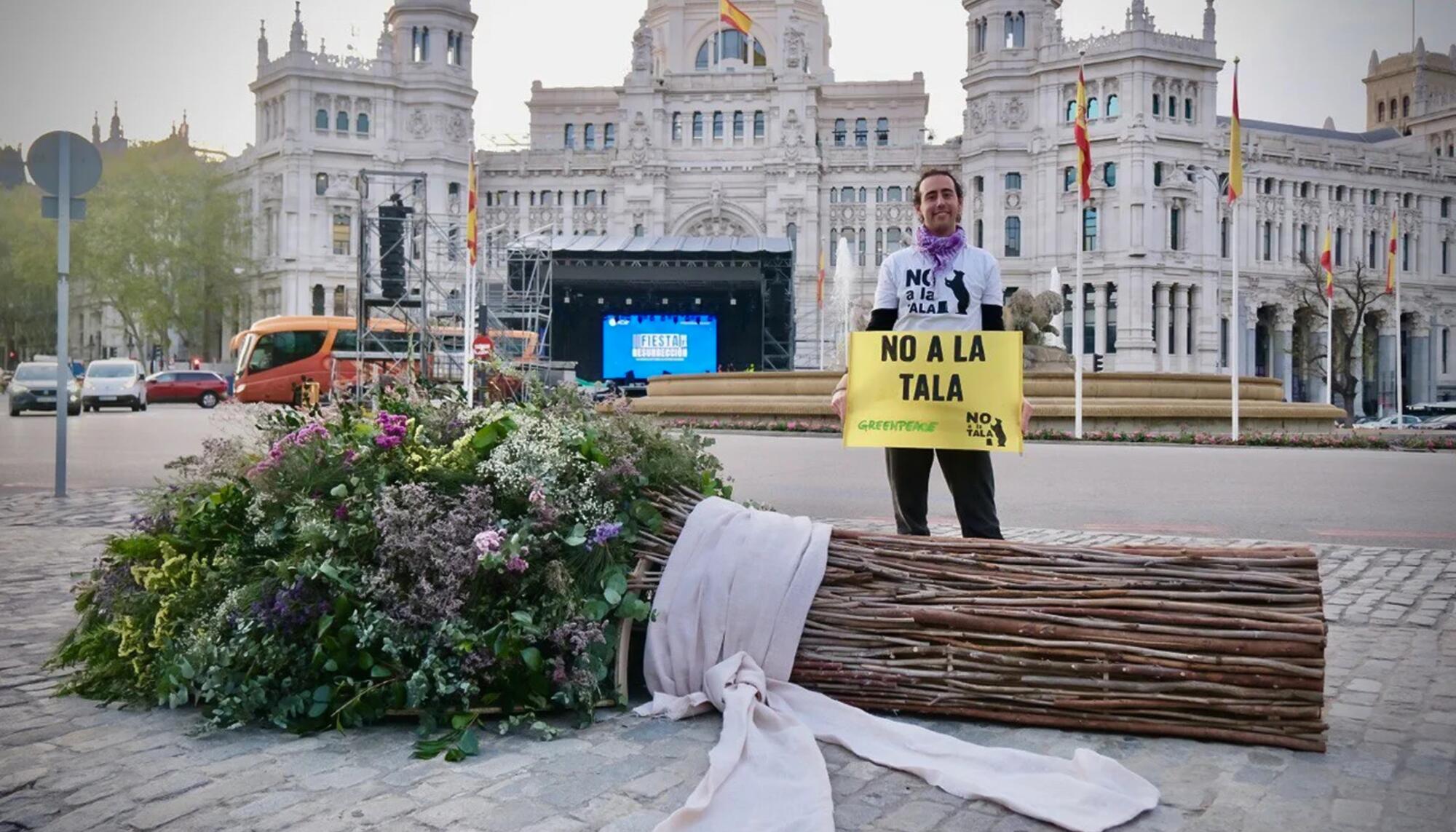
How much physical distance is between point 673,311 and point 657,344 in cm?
149

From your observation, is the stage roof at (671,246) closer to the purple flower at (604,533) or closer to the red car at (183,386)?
the red car at (183,386)

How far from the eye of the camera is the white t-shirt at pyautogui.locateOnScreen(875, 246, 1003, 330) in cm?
531

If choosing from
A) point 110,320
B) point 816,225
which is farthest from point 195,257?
point 816,225

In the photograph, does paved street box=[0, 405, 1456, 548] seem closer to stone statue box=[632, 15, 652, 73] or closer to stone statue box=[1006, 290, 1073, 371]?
stone statue box=[1006, 290, 1073, 371]

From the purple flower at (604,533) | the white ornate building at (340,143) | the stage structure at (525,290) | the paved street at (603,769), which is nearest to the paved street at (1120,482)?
the paved street at (603,769)

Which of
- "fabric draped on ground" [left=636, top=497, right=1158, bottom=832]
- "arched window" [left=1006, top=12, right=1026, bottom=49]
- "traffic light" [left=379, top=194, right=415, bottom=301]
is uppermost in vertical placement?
"arched window" [left=1006, top=12, right=1026, bottom=49]

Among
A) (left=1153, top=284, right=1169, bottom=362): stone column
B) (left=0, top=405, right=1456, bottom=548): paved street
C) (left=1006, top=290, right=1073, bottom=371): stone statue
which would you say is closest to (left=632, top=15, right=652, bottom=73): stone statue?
(left=1153, top=284, right=1169, bottom=362): stone column

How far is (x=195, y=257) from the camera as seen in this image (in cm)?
6969

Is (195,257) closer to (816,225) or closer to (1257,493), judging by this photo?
(816,225)

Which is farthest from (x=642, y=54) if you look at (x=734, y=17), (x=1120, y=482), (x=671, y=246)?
(x=1120, y=482)

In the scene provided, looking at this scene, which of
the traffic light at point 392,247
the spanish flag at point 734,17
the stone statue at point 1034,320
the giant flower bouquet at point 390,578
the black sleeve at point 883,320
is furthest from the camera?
the spanish flag at point 734,17

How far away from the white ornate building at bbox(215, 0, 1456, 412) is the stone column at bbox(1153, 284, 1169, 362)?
0.41 feet

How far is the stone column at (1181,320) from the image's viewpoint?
74.1 meters

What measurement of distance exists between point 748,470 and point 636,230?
64938 millimetres
